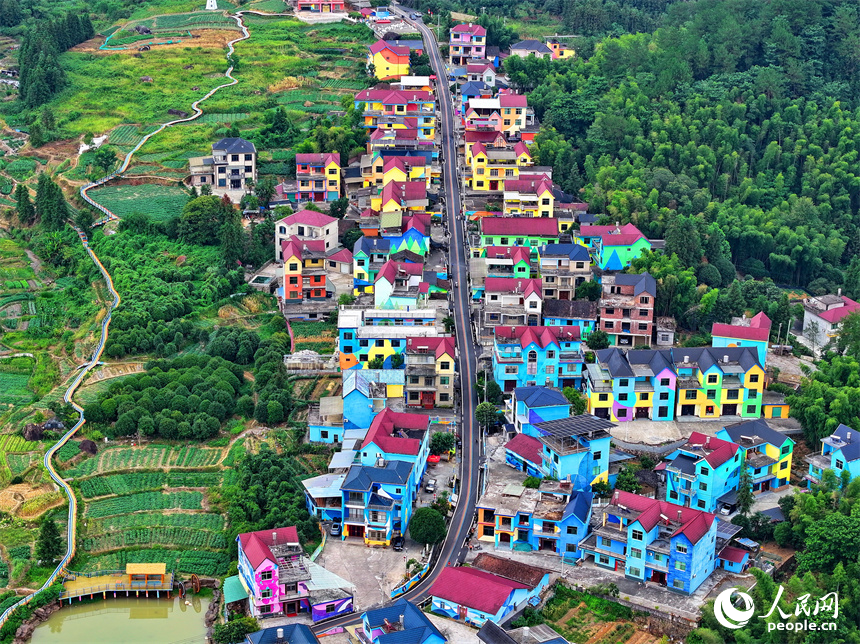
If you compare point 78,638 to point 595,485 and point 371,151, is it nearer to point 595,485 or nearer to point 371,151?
point 595,485

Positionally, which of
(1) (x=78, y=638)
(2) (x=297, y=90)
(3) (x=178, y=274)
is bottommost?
(1) (x=78, y=638)

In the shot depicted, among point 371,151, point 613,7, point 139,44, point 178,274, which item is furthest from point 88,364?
point 613,7

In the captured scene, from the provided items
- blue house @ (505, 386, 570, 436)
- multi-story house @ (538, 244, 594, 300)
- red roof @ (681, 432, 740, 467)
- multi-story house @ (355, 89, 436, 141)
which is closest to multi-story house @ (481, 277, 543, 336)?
multi-story house @ (538, 244, 594, 300)

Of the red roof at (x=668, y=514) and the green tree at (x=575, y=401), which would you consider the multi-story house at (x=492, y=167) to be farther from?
the red roof at (x=668, y=514)

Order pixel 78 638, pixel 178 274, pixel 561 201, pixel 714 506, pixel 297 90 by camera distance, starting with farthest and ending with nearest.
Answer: pixel 297 90 < pixel 561 201 < pixel 178 274 < pixel 714 506 < pixel 78 638

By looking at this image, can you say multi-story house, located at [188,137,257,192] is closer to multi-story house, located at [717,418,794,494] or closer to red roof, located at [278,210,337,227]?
red roof, located at [278,210,337,227]
